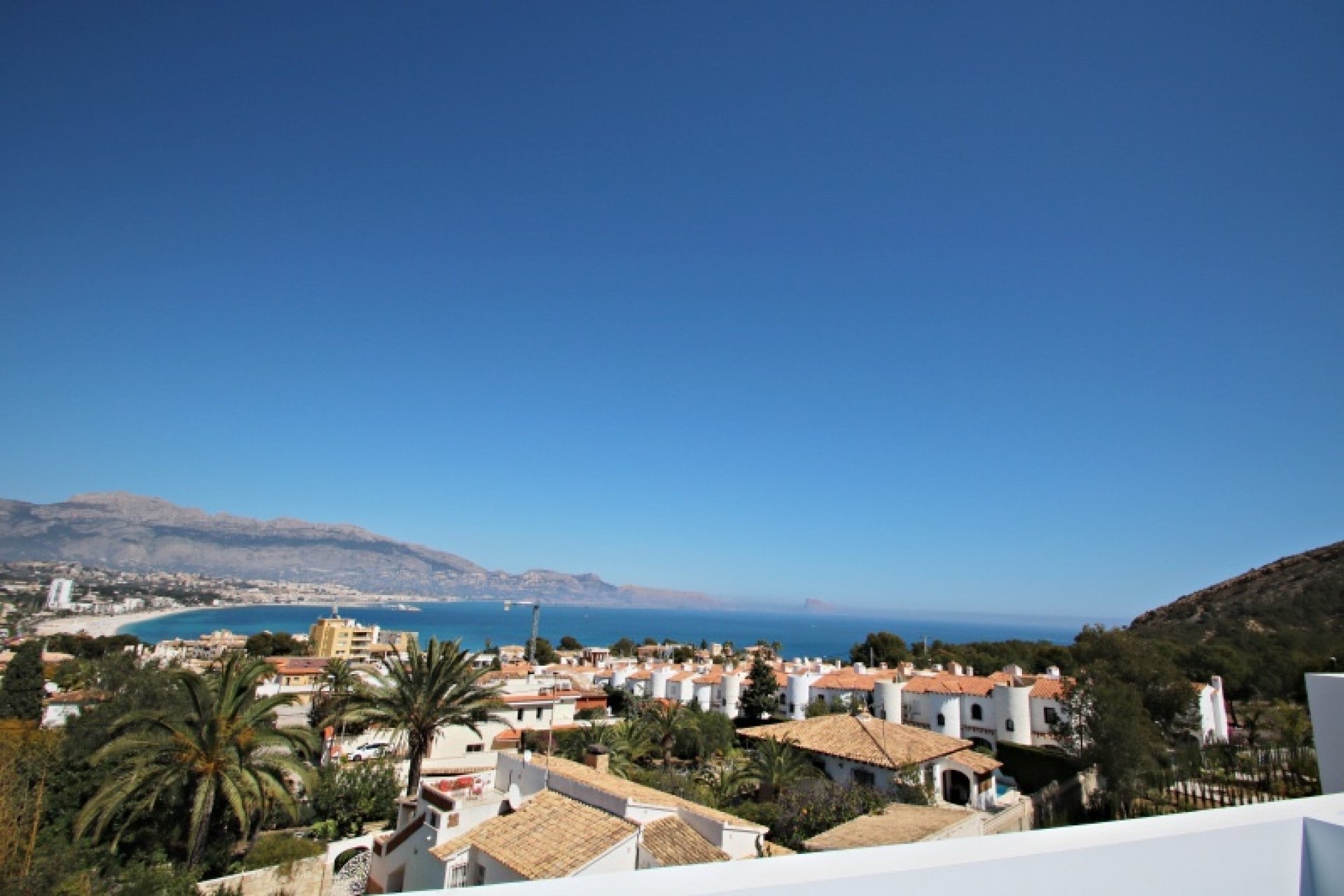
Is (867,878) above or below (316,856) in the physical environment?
above

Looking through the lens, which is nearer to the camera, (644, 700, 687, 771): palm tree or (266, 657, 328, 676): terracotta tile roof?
(644, 700, 687, 771): palm tree

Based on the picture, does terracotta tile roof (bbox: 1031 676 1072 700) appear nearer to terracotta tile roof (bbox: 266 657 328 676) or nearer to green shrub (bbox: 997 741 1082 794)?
green shrub (bbox: 997 741 1082 794)

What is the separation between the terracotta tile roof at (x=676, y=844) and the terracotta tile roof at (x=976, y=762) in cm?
1563

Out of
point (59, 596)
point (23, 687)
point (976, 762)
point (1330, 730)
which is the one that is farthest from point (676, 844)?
point (59, 596)

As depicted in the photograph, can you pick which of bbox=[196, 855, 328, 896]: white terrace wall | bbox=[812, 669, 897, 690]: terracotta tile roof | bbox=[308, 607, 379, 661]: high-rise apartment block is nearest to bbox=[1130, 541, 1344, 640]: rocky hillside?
bbox=[812, 669, 897, 690]: terracotta tile roof

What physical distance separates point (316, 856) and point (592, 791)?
807 centimetres

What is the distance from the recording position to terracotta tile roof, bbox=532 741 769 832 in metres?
13.8

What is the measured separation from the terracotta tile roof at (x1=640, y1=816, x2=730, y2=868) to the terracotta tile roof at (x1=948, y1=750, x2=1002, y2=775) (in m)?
15.6

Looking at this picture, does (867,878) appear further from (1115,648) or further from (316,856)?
(1115,648)

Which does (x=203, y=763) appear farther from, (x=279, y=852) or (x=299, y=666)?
(x=299, y=666)

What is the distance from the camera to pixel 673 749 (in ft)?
106

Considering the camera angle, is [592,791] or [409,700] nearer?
[592,791]

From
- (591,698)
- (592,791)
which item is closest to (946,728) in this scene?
(591,698)

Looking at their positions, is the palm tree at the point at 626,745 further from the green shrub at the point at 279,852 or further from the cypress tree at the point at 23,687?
the cypress tree at the point at 23,687
